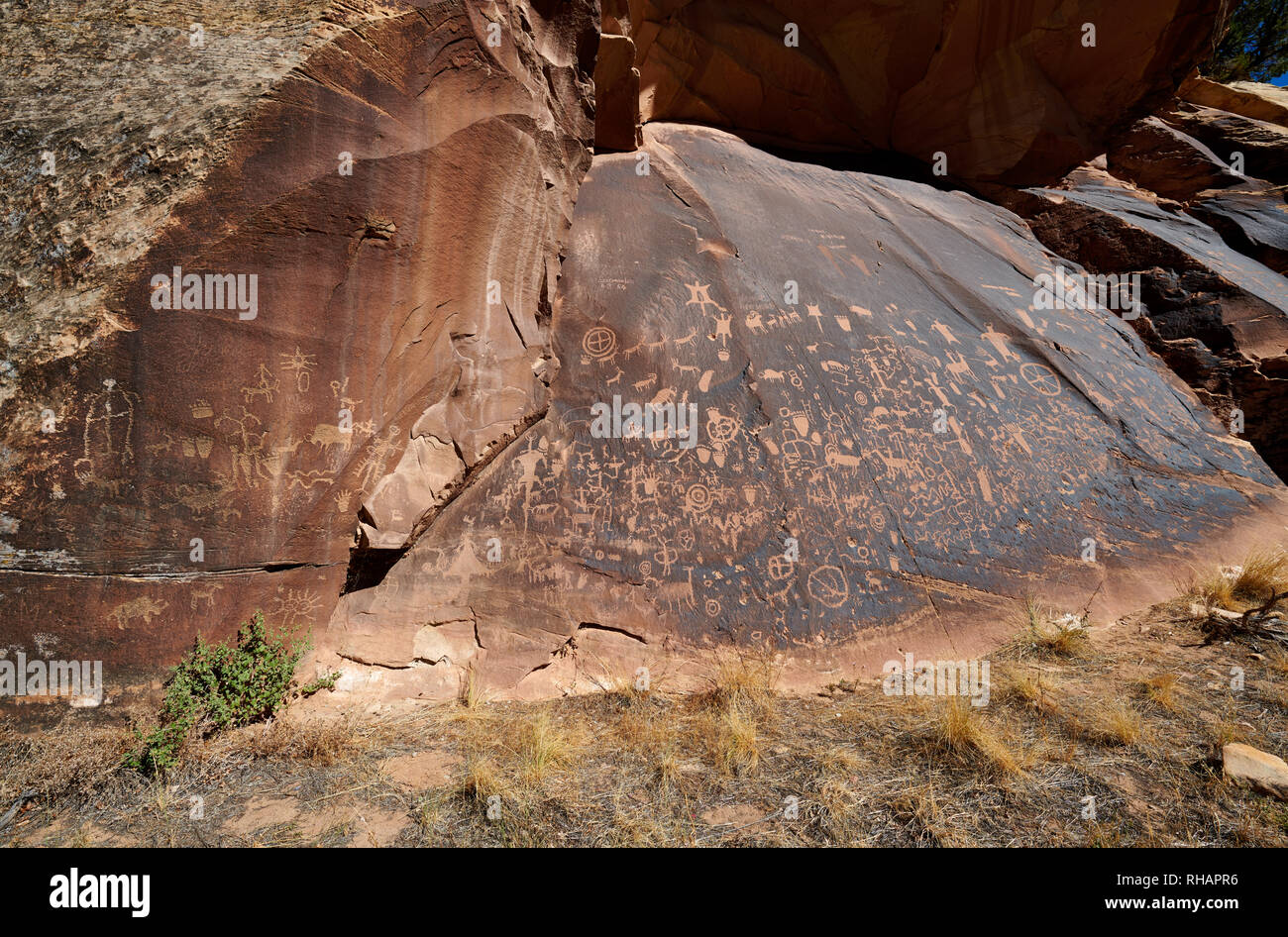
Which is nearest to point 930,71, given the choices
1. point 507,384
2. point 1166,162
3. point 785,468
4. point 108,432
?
point 1166,162

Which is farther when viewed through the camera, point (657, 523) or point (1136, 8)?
point (1136, 8)

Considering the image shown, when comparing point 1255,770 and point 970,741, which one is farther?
point 970,741

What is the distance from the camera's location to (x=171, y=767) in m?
2.67

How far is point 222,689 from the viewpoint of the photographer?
3.04 m

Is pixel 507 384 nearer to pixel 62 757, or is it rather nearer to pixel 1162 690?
pixel 62 757

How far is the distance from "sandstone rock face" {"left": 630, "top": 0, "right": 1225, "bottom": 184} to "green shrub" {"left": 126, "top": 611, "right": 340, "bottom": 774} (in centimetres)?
634

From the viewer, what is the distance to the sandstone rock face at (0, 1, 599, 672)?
116 inches

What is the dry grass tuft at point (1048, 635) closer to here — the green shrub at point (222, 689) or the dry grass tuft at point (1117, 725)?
the dry grass tuft at point (1117, 725)

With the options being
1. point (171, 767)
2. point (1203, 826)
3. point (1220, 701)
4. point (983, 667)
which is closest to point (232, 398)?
point (171, 767)

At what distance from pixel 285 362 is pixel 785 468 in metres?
2.89
